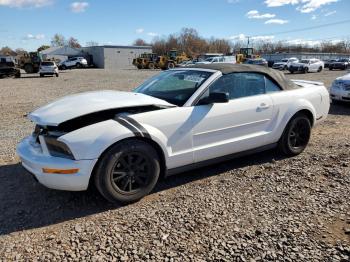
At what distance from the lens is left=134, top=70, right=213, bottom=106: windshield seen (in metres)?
4.09

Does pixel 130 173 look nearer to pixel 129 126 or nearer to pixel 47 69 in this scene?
pixel 129 126

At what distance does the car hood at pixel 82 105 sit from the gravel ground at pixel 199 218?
3.15ft

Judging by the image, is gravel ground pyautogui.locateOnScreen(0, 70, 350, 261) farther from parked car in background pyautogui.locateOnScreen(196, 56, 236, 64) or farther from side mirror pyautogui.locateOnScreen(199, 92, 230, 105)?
parked car in background pyautogui.locateOnScreen(196, 56, 236, 64)

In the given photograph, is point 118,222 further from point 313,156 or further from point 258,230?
point 313,156

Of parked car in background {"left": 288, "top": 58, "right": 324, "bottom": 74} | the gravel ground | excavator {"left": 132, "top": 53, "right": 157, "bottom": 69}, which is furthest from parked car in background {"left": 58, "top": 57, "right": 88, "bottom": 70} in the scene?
the gravel ground

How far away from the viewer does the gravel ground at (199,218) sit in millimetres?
2789

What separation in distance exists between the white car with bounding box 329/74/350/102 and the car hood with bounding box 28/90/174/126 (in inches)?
296

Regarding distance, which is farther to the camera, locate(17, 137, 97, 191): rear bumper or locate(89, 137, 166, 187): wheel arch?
locate(89, 137, 166, 187): wheel arch

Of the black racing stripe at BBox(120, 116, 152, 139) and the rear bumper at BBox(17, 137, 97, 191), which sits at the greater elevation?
the black racing stripe at BBox(120, 116, 152, 139)

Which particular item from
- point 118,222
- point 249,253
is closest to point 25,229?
point 118,222

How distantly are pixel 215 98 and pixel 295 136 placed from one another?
1849 millimetres

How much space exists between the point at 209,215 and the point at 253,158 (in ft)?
6.39

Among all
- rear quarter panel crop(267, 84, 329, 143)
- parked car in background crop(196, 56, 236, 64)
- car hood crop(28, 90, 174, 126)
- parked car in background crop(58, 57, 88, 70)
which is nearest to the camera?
car hood crop(28, 90, 174, 126)

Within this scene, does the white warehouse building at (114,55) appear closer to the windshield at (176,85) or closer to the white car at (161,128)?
the windshield at (176,85)
